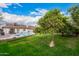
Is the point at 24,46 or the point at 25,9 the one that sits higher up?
the point at 25,9

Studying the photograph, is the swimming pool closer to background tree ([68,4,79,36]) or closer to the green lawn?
the green lawn

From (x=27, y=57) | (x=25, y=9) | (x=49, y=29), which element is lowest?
(x=27, y=57)

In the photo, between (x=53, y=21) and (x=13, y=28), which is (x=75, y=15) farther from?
(x=13, y=28)

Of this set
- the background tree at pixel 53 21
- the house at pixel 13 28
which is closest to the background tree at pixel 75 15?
the background tree at pixel 53 21

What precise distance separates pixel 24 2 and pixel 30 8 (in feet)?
0.22

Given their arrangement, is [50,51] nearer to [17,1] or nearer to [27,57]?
[27,57]

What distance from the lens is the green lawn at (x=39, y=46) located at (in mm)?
2082

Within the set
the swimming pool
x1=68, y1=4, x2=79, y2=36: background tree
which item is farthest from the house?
x1=68, y1=4, x2=79, y2=36: background tree

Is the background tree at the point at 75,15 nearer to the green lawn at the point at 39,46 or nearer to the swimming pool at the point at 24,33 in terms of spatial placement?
the green lawn at the point at 39,46

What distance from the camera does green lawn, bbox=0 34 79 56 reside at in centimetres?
208

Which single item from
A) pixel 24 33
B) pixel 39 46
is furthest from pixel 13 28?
pixel 39 46

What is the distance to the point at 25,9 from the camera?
6.93ft

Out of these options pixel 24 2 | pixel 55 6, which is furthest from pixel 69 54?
pixel 24 2

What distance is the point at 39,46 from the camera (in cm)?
210
